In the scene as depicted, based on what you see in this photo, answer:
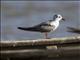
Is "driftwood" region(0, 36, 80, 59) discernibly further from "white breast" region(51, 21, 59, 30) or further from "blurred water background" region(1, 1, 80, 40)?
"blurred water background" region(1, 1, 80, 40)

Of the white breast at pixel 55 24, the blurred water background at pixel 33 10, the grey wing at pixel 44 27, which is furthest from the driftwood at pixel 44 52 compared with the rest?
the blurred water background at pixel 33 10

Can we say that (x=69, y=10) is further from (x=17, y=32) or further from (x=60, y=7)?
(x=17, y=32)

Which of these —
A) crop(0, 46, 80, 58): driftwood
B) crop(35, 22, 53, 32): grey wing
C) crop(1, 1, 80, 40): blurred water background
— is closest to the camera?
crop(0, 46, 80, 58): driftwood

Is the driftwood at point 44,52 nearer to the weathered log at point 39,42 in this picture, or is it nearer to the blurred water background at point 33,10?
the weathered log at point 39,42

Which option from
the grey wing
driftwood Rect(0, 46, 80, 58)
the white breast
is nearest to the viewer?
driftwood Rect(0, 46, 80, 58)

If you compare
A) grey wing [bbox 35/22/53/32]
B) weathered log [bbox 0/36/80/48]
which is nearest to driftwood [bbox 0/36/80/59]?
weathered log [bbox 0/36/80/48]

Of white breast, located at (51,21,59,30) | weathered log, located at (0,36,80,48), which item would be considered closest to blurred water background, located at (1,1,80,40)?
white breast, located at (51,21,59,30)

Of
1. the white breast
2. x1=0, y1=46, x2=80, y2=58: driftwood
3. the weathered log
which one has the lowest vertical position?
the white breast

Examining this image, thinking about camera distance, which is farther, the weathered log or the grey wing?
the grey wing

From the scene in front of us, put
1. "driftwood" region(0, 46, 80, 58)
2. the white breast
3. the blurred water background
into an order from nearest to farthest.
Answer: "driftwood" region(0, 46, 80, 58), the white breast, the blurred water background

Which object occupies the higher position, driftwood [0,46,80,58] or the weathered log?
the weathered log

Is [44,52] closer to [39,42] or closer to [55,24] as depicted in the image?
[39,42]

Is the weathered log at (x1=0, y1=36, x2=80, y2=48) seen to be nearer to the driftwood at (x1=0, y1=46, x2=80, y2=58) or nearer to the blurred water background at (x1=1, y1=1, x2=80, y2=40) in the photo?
the driftwood at (x1=0, y1=46, x2=80, y2=58)

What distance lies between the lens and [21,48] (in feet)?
8.52
